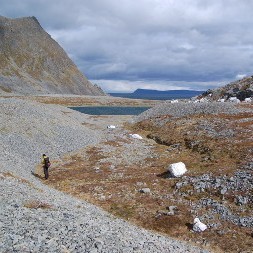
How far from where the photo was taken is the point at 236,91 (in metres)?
113

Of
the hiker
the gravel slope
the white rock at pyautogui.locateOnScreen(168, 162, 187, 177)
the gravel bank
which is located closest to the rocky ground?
Result: the white rock at pyautogui.locateOnScreen(168, 162, 187, 177)

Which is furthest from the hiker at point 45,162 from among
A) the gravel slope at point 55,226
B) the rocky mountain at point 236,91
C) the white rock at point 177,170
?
the rocky mountain at point 236,91

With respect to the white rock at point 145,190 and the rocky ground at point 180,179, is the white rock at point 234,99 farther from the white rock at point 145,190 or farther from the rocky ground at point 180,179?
the white rock at point 145,190

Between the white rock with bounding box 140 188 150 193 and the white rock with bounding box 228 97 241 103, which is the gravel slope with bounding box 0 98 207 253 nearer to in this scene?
the white rock with bounding box 140 188 150 193

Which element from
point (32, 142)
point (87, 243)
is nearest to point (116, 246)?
point (87, 243)

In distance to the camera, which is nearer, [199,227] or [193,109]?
[199,227]

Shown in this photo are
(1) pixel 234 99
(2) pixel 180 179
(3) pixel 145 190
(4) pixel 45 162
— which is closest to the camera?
(3) pixel 145 190

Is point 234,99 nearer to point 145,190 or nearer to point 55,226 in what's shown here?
point 145,190

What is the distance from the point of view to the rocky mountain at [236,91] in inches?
4296

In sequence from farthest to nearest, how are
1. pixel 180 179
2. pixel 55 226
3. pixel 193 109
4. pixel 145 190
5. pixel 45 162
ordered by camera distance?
pixel 193 109 → pixel 45 162 → pixel 180 179 → pixel 145 190 → pixel 55 226

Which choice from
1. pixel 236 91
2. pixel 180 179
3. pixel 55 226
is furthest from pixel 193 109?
pixel 55 226

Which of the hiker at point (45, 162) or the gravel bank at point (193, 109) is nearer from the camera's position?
the hiker at point (45, 162)

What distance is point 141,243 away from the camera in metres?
23.5

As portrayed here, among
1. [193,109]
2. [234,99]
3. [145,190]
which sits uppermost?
[234,99]
